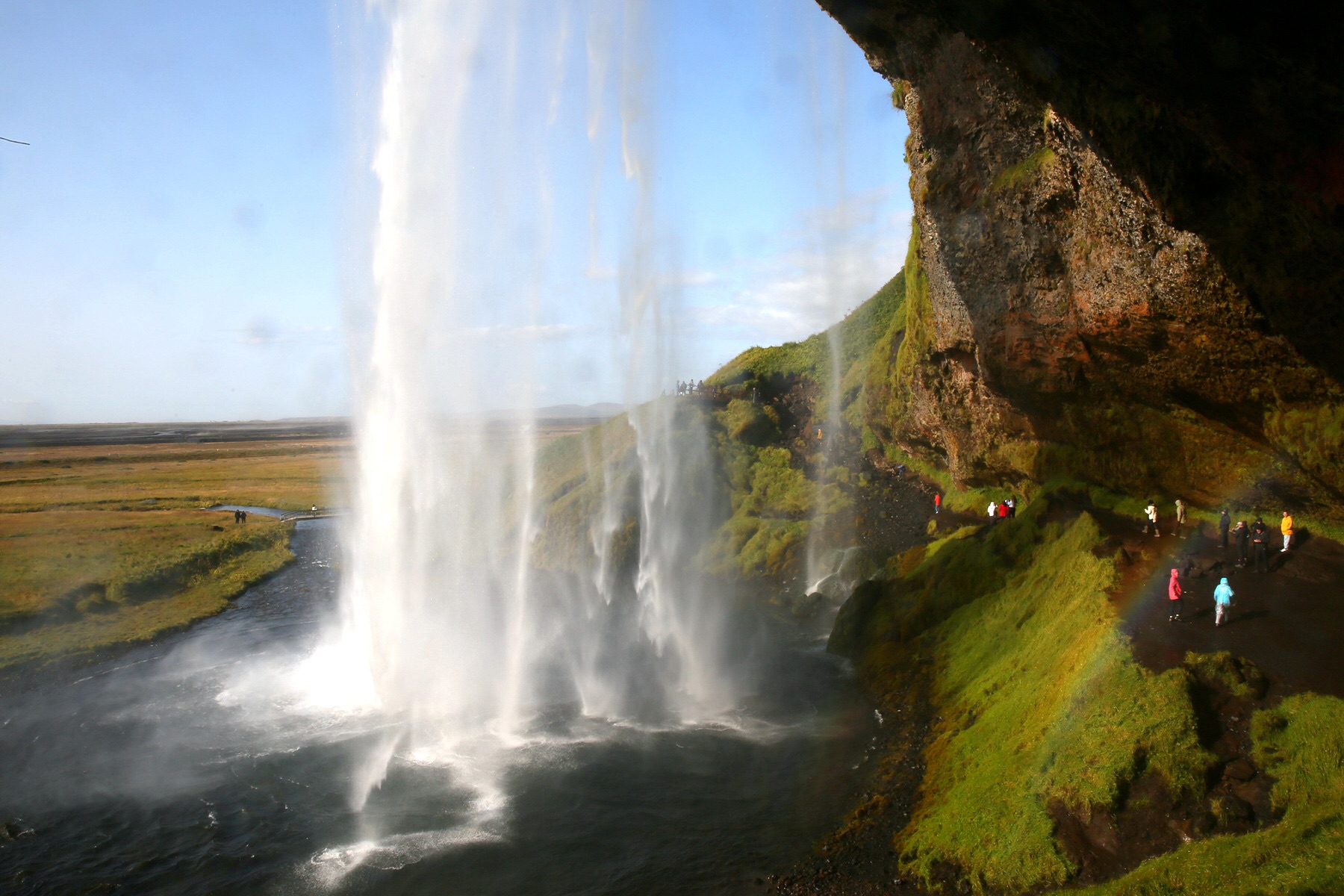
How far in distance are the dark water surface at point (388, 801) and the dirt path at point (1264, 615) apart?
7.16m

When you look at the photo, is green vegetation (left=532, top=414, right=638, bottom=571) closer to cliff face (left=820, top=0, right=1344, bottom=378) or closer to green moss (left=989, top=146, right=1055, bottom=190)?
green moss (left=989, top=146, right=1055, bottom=190)

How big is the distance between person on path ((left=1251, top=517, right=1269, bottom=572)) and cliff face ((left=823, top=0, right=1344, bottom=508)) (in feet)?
5.49

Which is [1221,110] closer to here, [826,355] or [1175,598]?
[1175,598]

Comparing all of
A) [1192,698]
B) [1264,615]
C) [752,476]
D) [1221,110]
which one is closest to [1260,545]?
[1264,615]

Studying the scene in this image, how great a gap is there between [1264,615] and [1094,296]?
27.3 ft

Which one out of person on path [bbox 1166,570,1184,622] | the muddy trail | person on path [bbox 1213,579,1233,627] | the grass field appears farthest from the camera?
the grass field

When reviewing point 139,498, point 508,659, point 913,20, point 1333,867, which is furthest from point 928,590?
point 139,498

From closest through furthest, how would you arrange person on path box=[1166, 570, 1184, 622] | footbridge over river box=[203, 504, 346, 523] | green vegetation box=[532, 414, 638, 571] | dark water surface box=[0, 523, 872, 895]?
dark water surface box=[0, 523, 872, 895] → person on path box=[1166, 570, 1184, 622] → green vegetation box=[532, 414, 638, 571] → footbridge over river box=[203, 504, 346, 523]

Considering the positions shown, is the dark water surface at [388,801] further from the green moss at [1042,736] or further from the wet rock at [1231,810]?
the wet rock at [1231,810]

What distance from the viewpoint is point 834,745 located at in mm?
18766

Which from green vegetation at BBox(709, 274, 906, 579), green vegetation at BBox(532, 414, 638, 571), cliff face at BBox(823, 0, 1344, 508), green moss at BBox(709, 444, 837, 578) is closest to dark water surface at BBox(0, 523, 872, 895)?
cliff face at BBox(823, 0, 1344, 508)

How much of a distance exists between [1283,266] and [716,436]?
34.7 meters

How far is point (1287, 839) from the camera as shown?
32.1ft

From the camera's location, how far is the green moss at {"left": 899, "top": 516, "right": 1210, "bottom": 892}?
491 inches
